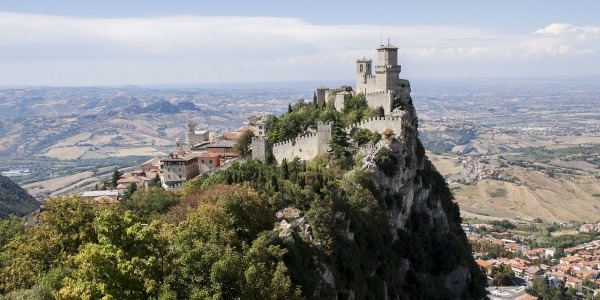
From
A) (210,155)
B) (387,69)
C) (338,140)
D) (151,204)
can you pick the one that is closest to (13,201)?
(210,155)

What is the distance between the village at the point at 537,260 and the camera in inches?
3819

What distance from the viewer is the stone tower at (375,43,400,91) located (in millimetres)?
61188

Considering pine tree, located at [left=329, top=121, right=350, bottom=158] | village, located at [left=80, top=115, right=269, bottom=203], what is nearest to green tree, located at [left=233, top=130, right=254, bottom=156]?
village, located at [left=80, top=115, right=269, bottom=203]

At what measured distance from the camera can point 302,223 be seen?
35625mm

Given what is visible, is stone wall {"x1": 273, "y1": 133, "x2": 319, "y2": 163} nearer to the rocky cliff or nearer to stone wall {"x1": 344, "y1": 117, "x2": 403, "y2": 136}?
the rocky cliff

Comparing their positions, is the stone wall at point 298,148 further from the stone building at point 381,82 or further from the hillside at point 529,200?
the hillside at point 529,200

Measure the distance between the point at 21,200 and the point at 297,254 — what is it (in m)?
116

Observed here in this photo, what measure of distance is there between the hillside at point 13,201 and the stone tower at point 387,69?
80590mm

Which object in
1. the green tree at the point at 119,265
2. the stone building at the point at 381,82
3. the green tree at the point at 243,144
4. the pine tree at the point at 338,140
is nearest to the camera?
the green tree at the point at 119,265

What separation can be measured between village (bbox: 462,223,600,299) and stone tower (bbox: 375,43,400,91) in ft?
136

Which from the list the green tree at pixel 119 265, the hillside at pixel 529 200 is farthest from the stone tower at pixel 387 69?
the hillside at pixel 529 200

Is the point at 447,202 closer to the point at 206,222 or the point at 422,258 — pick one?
the point at 422,258

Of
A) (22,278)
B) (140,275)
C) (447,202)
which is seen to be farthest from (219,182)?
(447,202)

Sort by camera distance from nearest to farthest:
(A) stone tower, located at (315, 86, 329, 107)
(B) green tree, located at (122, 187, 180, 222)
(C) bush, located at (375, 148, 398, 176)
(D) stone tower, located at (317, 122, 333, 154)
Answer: (B) green tree, located at (122, 187, 180, 222) → (C) bush, located at (375, 148, 398, 176) → (D) stone tower, located at (317, 122, 333, 154) → (A) stone tower, located at (315, 86, 329, 107)
